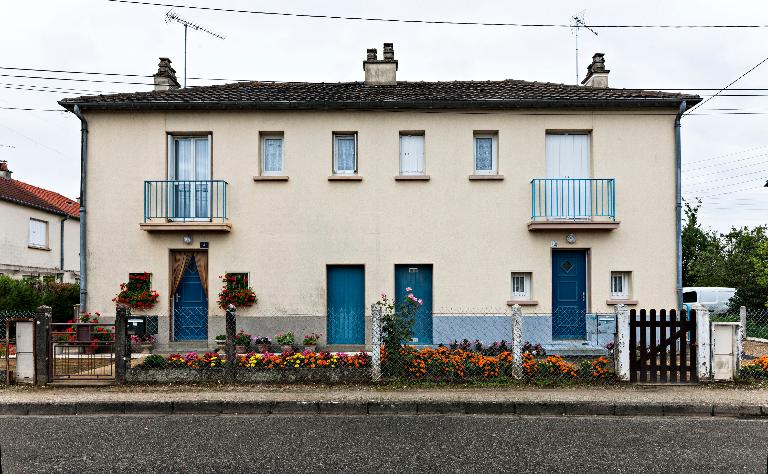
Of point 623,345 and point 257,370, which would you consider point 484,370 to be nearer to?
point 623,345

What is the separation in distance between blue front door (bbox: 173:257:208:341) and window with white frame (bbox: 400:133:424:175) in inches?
229

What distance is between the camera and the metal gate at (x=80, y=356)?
8.99 meters

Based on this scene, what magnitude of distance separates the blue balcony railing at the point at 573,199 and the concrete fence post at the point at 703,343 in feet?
13.4

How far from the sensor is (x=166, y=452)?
18.7 feet

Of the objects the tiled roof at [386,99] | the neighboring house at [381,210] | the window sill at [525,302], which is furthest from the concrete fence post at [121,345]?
the window sill at [525,302]

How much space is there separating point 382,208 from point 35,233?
18048 mm

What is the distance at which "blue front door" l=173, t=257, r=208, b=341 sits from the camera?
12.8 meters

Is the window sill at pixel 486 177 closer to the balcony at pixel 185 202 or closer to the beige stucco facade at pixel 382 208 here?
the beige stucco facade at pixel 382 208

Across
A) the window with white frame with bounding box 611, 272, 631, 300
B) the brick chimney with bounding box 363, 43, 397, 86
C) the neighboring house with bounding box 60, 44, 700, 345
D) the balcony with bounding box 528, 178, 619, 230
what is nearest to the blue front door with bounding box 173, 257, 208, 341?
the neighboring house with bounding box 60, 44, 700, 345

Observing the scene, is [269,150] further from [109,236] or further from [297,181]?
[109,236]

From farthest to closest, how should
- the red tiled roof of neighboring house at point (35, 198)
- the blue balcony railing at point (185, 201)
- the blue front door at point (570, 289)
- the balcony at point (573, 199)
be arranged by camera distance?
the red tiled roof of neighboring house at point (35, 198)
the blue front door at point (570, 289)
the blue balcony railing at point (185, 201)
the balcony at point (573, 199)

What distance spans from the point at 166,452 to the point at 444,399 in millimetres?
3861

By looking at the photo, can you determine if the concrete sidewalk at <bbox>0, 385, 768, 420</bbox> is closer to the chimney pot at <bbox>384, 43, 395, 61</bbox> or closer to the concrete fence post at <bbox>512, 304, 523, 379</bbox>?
the concrete fence post at <bbox>512, 304, 523, 379</bbox>

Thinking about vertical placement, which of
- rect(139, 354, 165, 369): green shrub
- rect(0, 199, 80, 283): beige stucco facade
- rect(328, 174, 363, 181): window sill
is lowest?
rect(139, 354, 165, 369): green shrub
